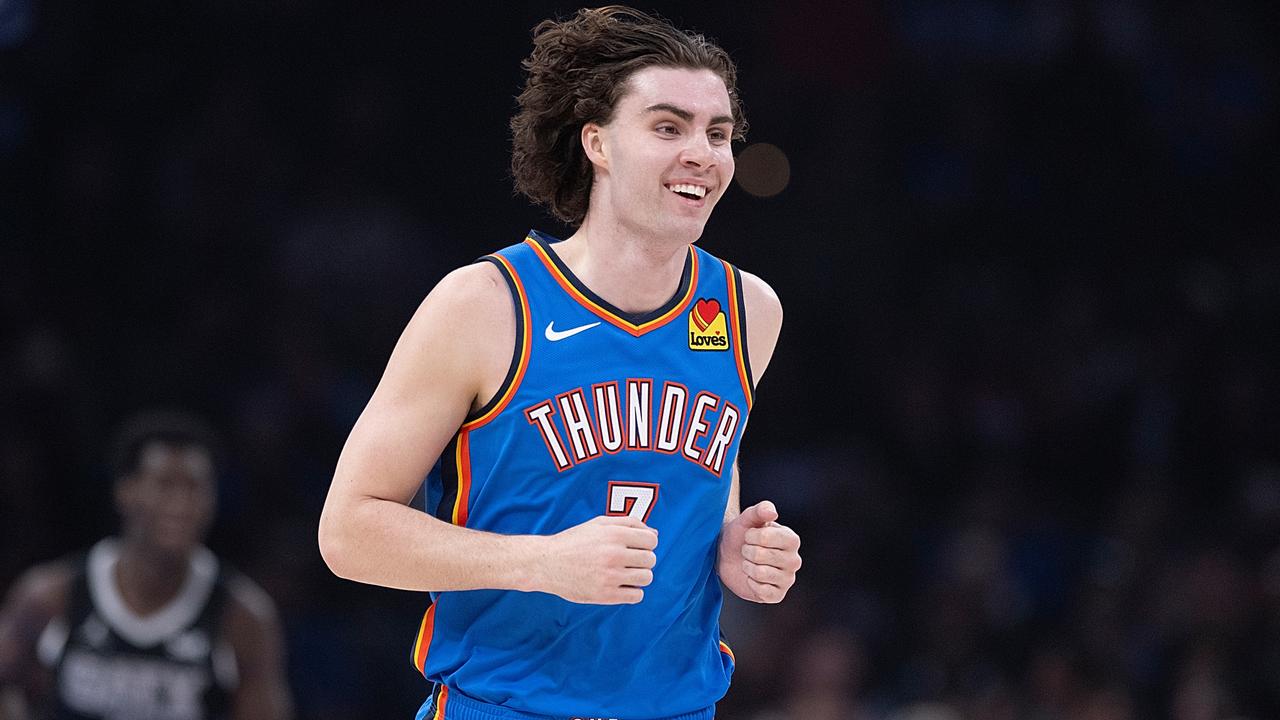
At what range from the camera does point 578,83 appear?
3.16 meters

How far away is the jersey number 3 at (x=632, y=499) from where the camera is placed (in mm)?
2928

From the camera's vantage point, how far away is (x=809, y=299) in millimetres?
9719

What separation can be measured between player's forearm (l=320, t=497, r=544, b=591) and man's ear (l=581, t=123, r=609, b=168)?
0.82m

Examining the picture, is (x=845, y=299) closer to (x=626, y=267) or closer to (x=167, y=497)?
(x=167, y=497)

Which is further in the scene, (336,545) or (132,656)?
(132,656)

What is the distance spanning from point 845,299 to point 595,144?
267 inches

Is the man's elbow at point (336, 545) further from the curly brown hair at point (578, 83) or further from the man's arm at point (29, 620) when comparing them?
the man's arm at point (29, 620)

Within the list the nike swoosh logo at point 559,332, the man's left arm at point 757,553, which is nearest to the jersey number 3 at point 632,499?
the man's left arm at point 757,553

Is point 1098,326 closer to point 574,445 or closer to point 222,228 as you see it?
point 222,228

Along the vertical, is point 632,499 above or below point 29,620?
above

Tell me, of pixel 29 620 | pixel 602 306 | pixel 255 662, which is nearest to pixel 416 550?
pixel 602 306

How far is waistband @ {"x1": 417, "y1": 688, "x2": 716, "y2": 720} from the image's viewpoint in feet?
9.52

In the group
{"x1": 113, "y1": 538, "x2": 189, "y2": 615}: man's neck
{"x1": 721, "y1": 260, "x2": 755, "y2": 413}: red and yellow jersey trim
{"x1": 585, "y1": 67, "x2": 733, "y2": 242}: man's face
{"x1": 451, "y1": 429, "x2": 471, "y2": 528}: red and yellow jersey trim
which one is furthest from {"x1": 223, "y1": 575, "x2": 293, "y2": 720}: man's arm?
{"x1": 585, "y1": 67, "x2": 733, "y2": 242}: man's face

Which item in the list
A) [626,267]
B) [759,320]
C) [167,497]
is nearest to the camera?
[626,267]
